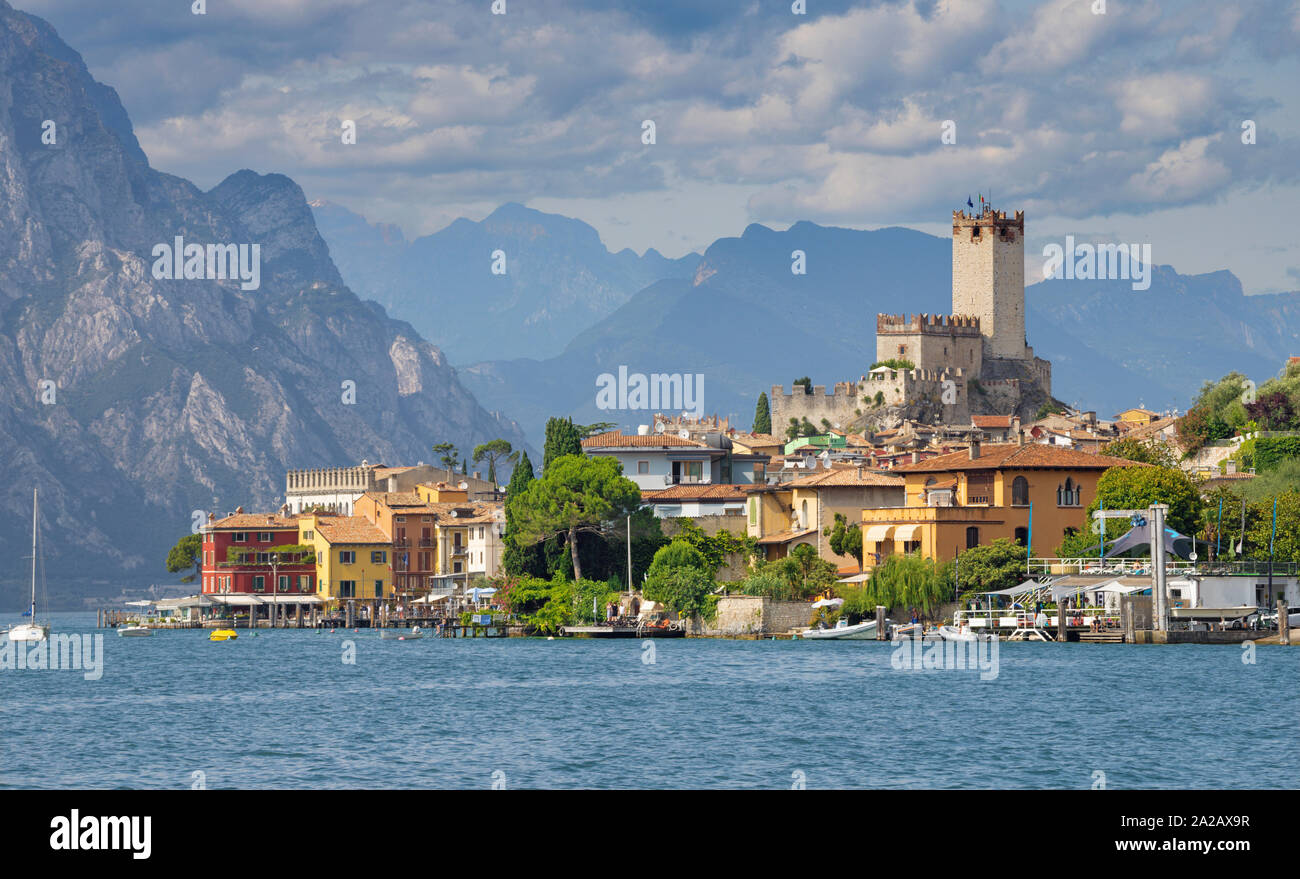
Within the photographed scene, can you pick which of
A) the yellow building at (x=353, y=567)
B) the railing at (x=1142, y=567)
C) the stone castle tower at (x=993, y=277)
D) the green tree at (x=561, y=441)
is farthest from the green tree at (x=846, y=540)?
the stone castle tower at (x=993, y=277)

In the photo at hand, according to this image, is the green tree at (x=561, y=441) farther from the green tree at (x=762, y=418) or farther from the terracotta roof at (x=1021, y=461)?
the green tree at (x=762, y=418)

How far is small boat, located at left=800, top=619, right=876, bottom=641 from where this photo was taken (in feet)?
259

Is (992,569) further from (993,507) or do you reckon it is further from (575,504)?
(575,504)

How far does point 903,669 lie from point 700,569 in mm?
26701

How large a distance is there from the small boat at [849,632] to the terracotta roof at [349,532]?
2544 inches

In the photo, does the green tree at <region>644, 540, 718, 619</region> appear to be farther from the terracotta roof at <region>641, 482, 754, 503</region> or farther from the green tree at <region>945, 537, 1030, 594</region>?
the green tree at <region>945, 537, 1030, 594</region>

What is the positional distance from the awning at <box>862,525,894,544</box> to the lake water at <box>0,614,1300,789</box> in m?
11.1

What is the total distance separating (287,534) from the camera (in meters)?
143

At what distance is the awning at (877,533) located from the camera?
276 feet

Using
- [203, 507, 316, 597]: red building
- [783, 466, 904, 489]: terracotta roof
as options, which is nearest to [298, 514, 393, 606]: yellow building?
[203, 507, 316, 597]: red building
